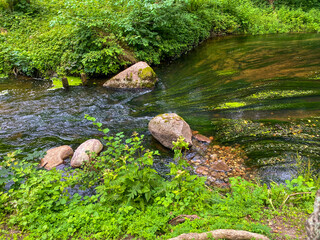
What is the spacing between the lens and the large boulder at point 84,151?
193 inches

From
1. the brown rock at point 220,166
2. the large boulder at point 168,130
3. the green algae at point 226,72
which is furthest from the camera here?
the green algae at point 226,72

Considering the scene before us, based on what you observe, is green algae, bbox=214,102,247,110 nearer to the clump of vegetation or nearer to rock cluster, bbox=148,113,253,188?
rock cluster, bbox=148,113,253,188

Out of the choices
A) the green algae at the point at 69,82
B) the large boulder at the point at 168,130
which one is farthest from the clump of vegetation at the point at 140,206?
the green algae at the point at 69,82

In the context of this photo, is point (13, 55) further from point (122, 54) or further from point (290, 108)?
point (290, 108)

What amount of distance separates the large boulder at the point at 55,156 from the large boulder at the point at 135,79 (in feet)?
14.9

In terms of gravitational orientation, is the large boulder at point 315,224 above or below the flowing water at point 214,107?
above

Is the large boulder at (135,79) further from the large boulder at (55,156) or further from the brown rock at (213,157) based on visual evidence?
the brown rock at (213,157)

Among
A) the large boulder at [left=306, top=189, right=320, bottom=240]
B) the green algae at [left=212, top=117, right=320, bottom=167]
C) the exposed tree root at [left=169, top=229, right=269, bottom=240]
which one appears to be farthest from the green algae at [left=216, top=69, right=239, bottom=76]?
the large boulder at [left=306, top=189, right=320, bottom=240]

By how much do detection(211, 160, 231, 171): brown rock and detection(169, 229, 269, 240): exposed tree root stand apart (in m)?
2.24

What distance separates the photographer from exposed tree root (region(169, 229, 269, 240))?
235 cm

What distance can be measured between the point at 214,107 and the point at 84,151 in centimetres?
408

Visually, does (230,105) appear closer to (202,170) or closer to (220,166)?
(220,166)

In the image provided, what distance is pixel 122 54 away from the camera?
34.2 ft

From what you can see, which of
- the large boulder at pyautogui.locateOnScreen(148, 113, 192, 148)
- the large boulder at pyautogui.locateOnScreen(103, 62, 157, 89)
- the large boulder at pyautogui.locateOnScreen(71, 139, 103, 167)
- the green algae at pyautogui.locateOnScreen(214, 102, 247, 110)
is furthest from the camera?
the large boulder at pyautogui.locateOnScreen(103, 62, 157, 89)
